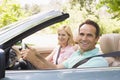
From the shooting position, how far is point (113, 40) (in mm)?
3092

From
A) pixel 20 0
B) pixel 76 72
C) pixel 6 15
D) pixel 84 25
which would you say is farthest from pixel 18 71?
pixel 20 0

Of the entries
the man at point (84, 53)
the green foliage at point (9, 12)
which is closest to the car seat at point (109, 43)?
the man at point (84, 53)

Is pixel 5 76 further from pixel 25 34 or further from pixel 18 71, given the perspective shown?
pixel 25 34

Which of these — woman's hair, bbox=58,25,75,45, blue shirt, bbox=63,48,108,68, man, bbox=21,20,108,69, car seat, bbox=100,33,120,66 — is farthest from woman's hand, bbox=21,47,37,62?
woman's hair, bbox=58,25,75,45

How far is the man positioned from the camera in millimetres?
2522

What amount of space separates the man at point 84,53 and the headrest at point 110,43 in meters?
0.20

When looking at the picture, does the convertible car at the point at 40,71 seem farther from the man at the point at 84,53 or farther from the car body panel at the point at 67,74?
the man at the point at 84,53

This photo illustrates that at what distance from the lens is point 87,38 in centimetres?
286

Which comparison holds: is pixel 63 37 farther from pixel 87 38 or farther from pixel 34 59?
pixel 34 59

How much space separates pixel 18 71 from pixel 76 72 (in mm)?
417

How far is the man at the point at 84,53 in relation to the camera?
252 centimetres

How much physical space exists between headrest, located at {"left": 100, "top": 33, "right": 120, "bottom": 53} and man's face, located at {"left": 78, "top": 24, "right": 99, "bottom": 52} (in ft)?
0.66

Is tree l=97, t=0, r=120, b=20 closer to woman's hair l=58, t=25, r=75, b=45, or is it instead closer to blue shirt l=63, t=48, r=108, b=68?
woman's hair l=58, t=25, r=75, b=45

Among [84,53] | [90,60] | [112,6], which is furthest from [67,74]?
[112,6]
